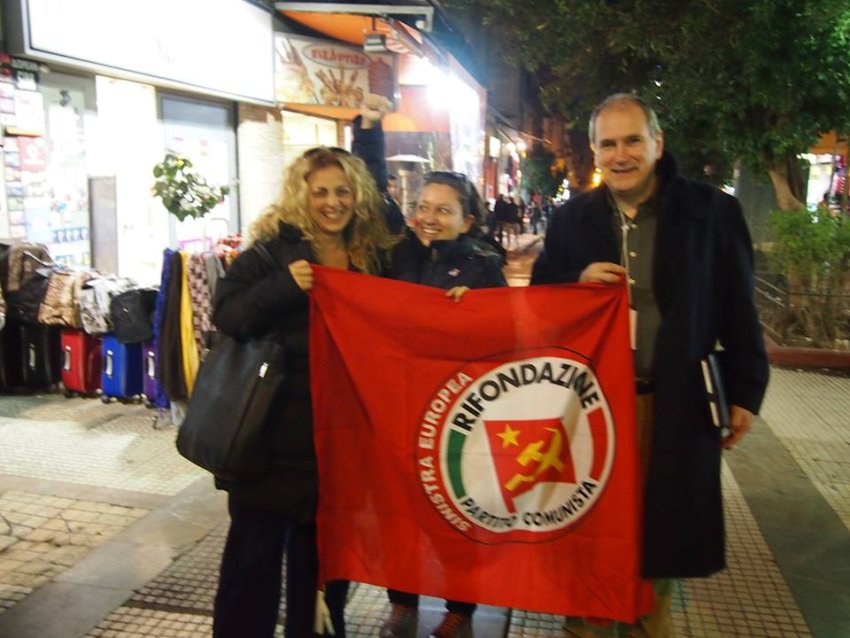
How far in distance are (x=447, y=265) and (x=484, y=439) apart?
2.22 feet

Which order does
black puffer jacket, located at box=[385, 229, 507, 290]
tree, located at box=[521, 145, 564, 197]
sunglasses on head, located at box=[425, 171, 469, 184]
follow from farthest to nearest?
tree, located at box=[521, 145, 564, 197] < sunglasses on head, located at box=[425, 171, 469, 184] < black puffer jacket, located at box=[385, 229, 507, 290]

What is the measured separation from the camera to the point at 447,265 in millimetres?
2898

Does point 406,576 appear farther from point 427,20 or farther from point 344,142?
point 344,142

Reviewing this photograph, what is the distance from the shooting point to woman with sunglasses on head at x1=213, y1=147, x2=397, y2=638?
2.56m

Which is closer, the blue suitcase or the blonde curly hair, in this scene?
the blonde curly hair

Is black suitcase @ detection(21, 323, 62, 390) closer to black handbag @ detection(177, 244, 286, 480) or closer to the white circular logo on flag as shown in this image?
black handbag @ detection(177, 244, 286, 480)

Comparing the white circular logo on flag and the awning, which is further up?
the awning

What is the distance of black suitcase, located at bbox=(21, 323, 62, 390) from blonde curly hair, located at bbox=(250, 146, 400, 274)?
169 inches

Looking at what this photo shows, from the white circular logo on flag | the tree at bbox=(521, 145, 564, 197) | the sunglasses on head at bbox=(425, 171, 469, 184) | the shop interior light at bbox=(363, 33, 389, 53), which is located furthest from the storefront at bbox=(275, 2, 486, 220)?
the tree at bbox=(521, 145, 564, 197)

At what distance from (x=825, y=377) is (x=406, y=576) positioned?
6356 mm

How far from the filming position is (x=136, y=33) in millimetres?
7168

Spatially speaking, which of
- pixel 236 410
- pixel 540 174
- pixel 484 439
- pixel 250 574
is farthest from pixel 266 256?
pixel 540 174

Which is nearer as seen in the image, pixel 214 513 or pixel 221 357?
pixel 221 357

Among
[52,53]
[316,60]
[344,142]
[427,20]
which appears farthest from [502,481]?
[344,142]
